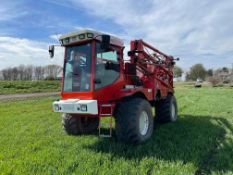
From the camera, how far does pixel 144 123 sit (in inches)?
269

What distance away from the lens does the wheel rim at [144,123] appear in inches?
261

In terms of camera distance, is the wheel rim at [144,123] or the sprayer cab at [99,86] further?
the wheel rim at [144,123]

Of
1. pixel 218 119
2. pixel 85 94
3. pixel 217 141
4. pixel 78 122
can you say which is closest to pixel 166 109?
pixel 218 119

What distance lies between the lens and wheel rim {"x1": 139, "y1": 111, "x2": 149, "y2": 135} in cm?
663

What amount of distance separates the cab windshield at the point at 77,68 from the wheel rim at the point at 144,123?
1651mm

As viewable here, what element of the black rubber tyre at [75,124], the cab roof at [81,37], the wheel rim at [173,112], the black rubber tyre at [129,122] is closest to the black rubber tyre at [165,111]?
the wheel rim at [173,112]

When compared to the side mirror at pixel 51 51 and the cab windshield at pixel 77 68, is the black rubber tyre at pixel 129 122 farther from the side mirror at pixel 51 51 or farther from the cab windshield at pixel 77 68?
the side mirror at pixel 51 51

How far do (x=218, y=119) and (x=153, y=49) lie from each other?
378 centimetres

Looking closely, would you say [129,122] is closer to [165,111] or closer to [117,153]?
[117,153]

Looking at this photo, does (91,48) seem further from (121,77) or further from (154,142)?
(154,142)

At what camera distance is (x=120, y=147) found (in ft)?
19.4

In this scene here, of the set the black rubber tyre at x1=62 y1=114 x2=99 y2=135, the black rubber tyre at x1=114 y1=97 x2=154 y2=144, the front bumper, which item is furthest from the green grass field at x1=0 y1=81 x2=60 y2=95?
the black rubber tyre at x1=114 y1=97 x2=154 y2=144

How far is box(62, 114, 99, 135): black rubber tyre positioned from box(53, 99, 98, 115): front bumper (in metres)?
0.91

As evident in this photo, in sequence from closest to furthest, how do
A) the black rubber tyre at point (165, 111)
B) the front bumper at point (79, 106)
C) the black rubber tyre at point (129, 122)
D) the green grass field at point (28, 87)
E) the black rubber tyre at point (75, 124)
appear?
the front bumper at point (79, 106), the black rubber tyre at point (129, 122), the black rubber tyre at point (75, 124), the black rubber tyre at point (165, 111), the green grass field at point (28, 87)
